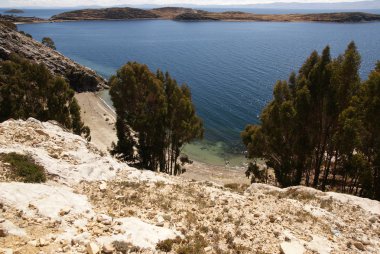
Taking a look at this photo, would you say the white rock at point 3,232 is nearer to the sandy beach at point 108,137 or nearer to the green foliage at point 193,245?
the green foliage at point 193,245

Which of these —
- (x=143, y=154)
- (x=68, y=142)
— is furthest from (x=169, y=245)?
(x=143, y=154)

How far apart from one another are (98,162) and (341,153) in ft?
74.1

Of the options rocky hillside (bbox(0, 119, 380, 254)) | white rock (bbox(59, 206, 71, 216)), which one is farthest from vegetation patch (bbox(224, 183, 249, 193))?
white rock (bbox(59, 206, 71, 216))

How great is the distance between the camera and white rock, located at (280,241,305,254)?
49.7 feet

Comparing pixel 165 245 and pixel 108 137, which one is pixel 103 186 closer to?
pixel 165 245

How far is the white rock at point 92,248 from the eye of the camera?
503 inches

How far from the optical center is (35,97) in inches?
1604

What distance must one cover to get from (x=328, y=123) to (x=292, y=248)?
69.4 feet

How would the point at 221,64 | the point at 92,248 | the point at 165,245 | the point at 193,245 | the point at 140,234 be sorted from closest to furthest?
the point at 92,248 → the point at 165,245 → the point at 193,245 → the point at 140,234 → the point at 221,64

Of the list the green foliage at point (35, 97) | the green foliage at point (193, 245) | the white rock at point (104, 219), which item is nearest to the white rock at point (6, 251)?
the white rock at point (104, 219)

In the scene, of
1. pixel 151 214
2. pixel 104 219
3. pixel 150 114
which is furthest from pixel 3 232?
pixel 150 114

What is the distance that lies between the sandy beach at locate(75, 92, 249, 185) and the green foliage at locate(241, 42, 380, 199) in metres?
11.9

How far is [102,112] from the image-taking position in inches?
3147

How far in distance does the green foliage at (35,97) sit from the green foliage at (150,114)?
6.69 m
